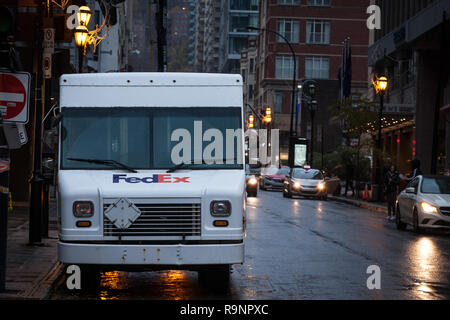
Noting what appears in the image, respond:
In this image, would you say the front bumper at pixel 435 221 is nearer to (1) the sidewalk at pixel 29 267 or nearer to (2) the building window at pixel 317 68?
(1) the sidewalk at pixel 29 267

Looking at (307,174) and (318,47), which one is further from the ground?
(318,47)

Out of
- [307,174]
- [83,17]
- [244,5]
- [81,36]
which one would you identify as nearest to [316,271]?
[81,36]

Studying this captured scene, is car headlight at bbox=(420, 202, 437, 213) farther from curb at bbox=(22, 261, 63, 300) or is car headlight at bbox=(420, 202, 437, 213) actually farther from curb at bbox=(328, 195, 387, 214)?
curb at bbox=(328, 195, 387, 214)

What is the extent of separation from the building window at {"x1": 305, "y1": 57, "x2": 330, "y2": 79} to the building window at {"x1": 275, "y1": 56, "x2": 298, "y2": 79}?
1.81m

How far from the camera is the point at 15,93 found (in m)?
10.7

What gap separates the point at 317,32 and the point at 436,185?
243ft

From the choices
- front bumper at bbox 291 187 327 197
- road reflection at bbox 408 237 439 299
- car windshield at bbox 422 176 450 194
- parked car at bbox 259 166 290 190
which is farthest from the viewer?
parked car at bbox 259 166 290 190

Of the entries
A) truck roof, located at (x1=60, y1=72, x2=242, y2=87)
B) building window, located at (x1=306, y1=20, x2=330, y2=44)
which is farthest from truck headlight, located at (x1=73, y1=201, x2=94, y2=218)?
building window, located at (x1=306, y1=20, x2=330, y2=44)

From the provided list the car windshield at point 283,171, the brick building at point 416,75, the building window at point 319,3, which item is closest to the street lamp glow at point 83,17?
the brick building at point 416,75

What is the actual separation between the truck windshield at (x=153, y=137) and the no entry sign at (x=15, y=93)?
0.81 m

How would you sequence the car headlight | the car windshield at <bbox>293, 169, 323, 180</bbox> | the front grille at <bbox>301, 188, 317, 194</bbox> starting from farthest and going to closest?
the car windshield at <bbox>293, 169, 323, 180</bbox>, the front grille at <bbox>301, 188, 317, 194</bbox>, the car headlight

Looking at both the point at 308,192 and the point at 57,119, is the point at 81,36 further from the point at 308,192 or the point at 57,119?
the point at 308,192

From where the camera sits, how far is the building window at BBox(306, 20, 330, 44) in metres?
95.8
